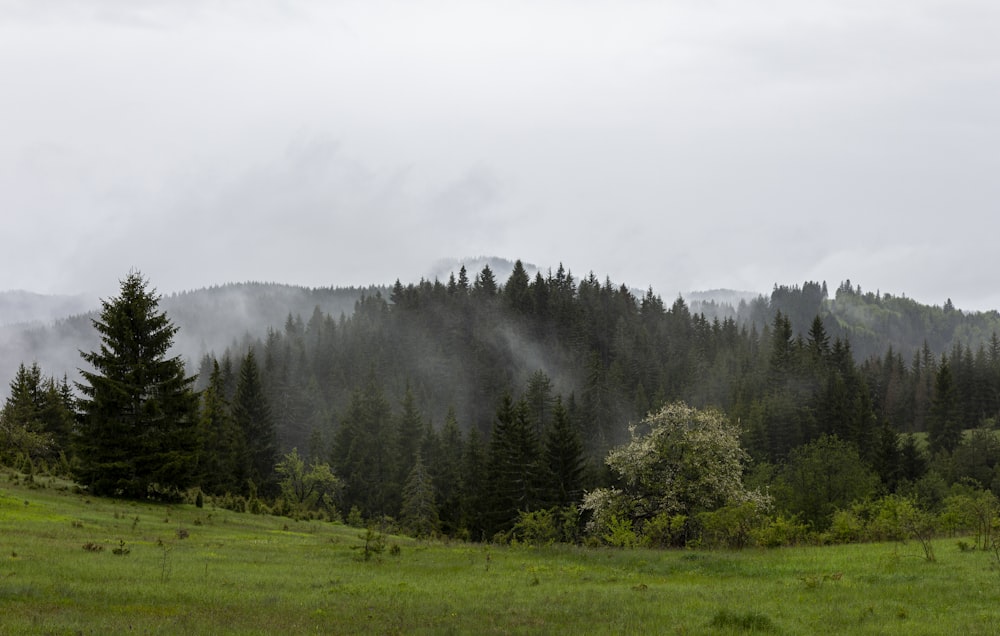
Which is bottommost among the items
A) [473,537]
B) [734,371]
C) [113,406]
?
[473,537]

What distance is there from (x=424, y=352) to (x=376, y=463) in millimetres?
76824

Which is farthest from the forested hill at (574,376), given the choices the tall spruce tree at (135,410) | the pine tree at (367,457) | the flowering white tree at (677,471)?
the tall spruce tree at (135,410)

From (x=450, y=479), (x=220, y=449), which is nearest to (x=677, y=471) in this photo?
(x=220, y=449)

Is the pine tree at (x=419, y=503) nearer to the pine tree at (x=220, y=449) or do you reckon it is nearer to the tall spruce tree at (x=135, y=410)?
the pine tree at (x=220, y=449)

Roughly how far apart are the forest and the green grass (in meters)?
7.65

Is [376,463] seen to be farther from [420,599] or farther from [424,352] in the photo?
[420,599]

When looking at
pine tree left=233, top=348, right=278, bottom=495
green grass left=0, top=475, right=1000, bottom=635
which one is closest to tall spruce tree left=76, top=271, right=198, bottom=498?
green grass left=0, top=475, right=1000, bottom=635

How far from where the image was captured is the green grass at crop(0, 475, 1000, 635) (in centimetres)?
1509

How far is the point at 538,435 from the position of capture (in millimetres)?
113750

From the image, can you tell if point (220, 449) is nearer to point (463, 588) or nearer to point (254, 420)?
point (254, 420)

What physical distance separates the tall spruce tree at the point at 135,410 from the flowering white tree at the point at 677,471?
2710 cm

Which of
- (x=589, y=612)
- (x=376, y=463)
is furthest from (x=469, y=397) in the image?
(x=589, y=612)

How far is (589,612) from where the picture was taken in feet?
56.6

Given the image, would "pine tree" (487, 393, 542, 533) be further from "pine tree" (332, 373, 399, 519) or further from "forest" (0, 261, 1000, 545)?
"pine tree" (332, 373, 399, 519)
